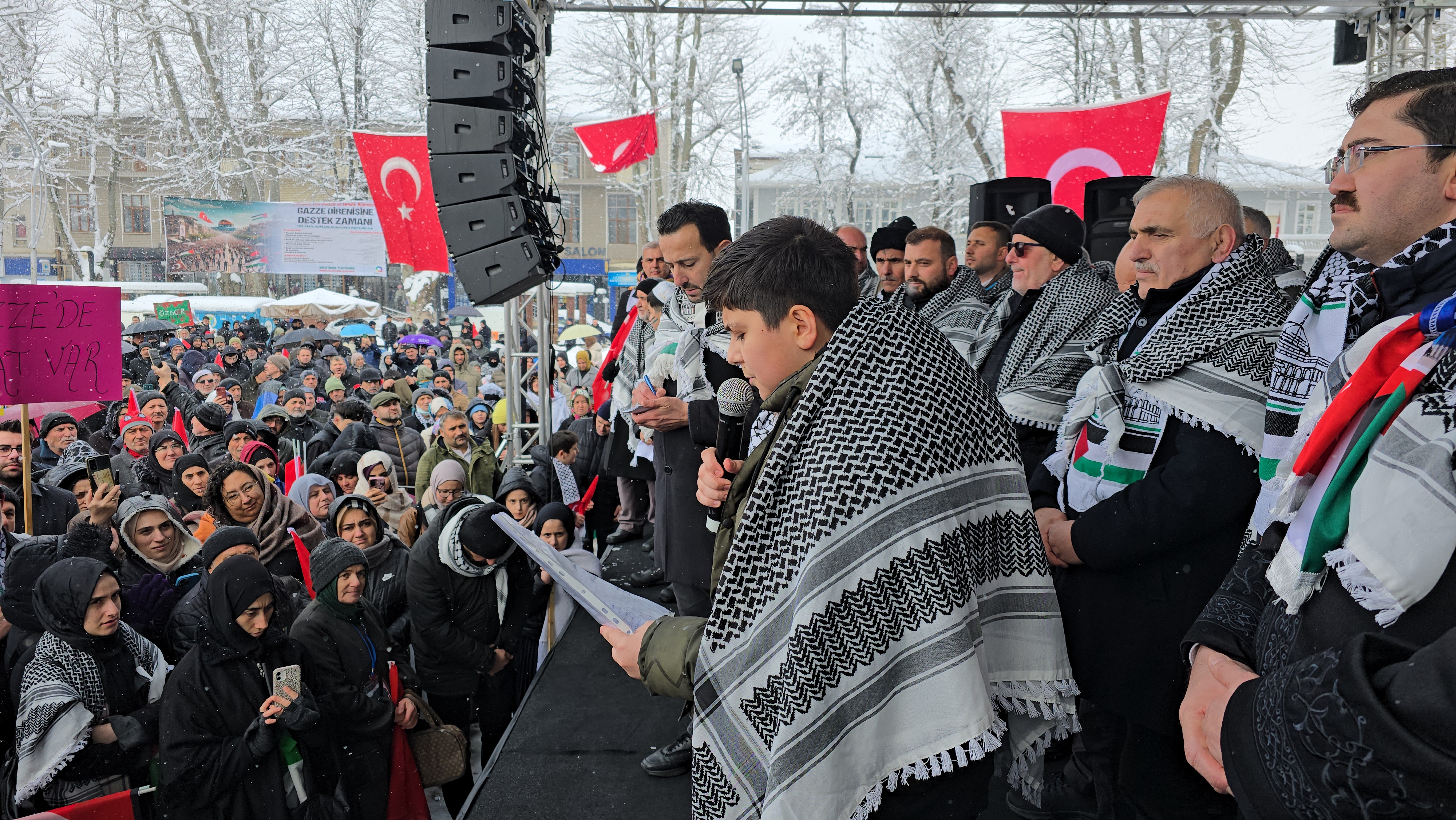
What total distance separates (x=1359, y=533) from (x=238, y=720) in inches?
137

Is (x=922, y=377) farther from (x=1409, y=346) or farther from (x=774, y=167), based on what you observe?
(x=774, y=167)

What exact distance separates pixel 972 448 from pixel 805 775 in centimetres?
62

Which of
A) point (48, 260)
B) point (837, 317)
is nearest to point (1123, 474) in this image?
point (837, 317)

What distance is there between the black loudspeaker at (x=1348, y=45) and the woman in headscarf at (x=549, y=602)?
331 inches

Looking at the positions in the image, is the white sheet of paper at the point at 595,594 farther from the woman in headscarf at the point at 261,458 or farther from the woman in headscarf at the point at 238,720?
the woman in headscarf at the point at 261,458

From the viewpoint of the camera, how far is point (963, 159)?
25578mm

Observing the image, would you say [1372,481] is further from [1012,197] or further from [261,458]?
[261,458]

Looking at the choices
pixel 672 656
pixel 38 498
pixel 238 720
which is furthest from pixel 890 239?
pixel 38 498

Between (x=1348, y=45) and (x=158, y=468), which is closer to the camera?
(x=158, y=468)

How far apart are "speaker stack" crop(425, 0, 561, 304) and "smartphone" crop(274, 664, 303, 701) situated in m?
3.04

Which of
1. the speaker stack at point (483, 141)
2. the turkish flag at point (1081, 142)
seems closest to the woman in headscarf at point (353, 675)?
the speaker stack at point (483, 141)

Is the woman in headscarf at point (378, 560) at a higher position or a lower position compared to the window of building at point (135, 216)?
lower

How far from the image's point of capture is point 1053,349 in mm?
3156

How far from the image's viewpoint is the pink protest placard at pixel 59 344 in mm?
4984
